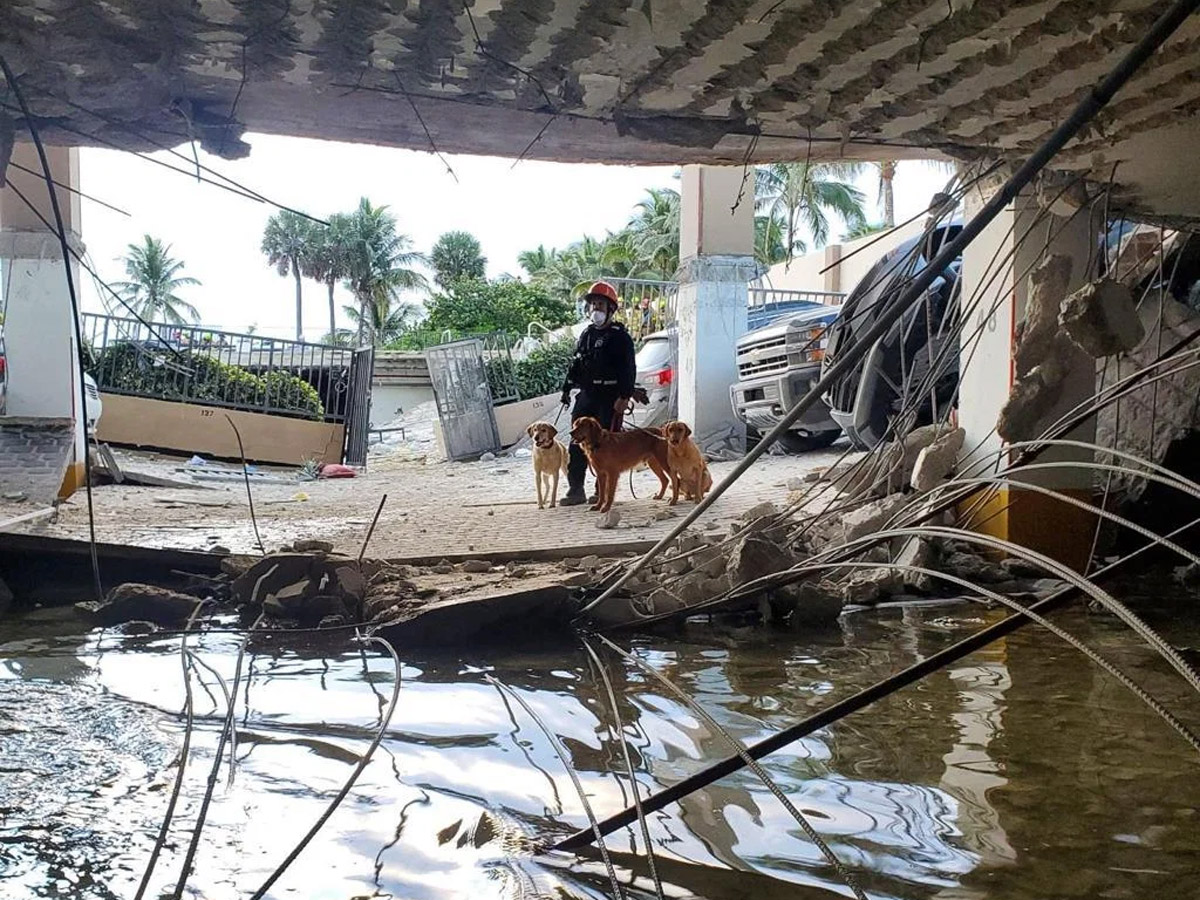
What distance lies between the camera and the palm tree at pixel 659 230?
107 feet

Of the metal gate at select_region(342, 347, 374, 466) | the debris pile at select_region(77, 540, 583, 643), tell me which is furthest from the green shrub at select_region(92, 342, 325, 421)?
the debris pile at select_region(77, 540, 583, 643)

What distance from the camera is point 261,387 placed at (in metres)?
16.7

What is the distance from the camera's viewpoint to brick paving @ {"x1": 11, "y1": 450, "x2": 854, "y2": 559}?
7.41m

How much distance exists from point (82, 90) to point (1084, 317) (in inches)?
175

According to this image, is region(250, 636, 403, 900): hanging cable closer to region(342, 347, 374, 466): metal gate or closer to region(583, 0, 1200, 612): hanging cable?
region(583, 0, 1200, 612): hanging cable

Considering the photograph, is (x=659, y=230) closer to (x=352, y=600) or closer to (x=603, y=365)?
(x=603, y=365)

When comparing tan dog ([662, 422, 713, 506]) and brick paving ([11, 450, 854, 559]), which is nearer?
brick paving ([11, 450, 854, 559])

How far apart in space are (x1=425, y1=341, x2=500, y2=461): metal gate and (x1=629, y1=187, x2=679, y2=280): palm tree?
1454cm

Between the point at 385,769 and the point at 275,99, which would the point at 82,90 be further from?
the point at 385,769

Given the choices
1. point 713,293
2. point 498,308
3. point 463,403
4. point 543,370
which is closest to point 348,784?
point 713,293

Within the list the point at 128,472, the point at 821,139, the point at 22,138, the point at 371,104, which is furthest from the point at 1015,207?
the point at 128,472

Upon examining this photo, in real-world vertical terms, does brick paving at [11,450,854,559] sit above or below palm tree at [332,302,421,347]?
below

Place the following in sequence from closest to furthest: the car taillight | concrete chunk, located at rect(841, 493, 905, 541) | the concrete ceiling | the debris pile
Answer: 1. the concrete ceiling
2. the debris pile
3. concrete chunk, located at rect(841, 493, 905, 541)
4. the car taillight

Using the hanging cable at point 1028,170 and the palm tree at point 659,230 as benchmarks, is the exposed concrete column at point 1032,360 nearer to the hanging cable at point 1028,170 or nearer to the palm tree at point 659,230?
the hanging cable at point 1028,170
